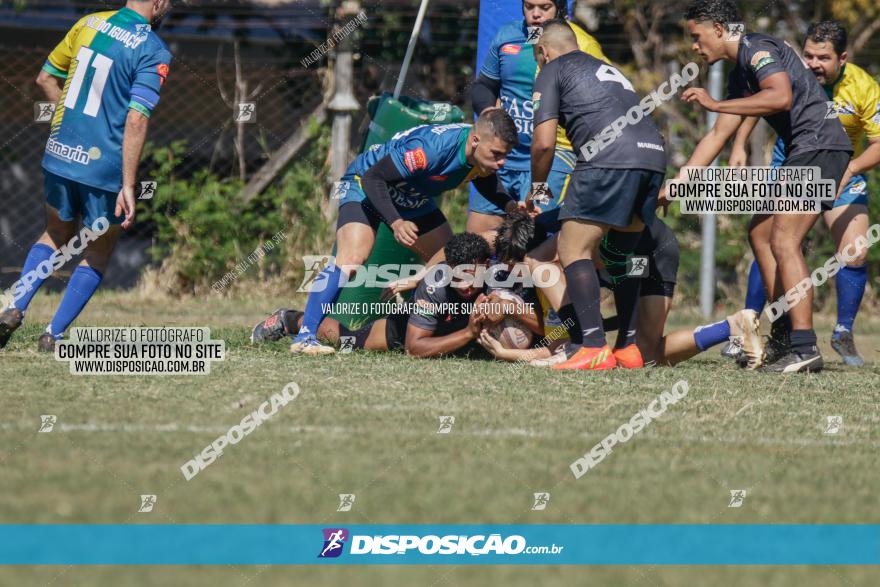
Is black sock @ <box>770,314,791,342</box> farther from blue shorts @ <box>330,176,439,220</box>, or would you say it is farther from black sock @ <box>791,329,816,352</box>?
blue shorts @ <box>330,176,439,220</box>

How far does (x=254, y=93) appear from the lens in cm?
1264

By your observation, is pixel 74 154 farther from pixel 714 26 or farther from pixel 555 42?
pixel 714 26

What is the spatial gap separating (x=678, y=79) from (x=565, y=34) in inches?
214

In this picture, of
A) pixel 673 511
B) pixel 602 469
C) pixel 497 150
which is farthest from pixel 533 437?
pixel 497 150

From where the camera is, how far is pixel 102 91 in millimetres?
7121

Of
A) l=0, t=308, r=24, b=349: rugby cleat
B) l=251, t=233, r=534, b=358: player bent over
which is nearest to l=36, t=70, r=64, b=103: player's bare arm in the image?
l=0, t=308, r=24, b=349: rugby cleat

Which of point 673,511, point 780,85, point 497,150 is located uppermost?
point 780,85

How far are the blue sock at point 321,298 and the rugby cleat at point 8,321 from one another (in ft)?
5.51

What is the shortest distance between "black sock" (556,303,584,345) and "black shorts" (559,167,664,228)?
620mm

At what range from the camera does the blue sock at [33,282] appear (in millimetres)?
7023

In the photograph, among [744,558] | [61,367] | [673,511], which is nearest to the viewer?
[744,558]

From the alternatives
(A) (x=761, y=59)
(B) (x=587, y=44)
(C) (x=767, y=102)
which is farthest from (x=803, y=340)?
(B) (x=587, y=44)

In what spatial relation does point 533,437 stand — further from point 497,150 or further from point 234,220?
point 234,220

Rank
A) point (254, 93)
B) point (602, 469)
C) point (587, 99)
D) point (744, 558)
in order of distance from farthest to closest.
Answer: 1. point (254, 93)
2. point (587, 99)
3. point (602, 469)
4. point (744, 558)
